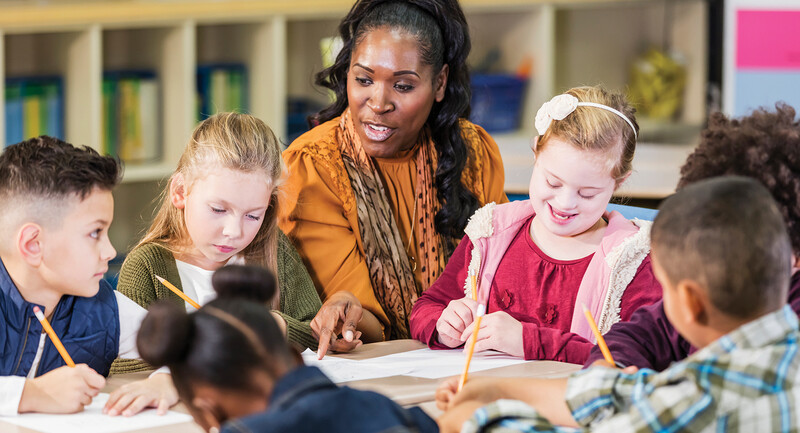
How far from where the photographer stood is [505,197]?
2.35 metres

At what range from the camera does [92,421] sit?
1.34 metres

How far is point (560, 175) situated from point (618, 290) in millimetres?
218

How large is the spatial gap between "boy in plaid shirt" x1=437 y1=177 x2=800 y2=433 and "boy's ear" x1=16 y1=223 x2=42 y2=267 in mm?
712

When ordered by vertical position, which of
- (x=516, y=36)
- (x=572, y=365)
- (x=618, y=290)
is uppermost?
(x=516, y=36)

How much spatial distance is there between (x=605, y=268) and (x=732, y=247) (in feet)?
2.40

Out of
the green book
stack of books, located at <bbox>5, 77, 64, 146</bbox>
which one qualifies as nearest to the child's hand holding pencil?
stack of books, located at <bbox>5, 77, 64, 146</bbox>

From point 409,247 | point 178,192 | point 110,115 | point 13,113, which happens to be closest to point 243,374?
point 178,192

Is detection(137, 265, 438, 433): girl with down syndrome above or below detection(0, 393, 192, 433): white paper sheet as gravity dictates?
above

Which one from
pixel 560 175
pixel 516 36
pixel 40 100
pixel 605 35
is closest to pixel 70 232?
pixel 560 175

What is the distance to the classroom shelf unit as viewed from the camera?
321 cm

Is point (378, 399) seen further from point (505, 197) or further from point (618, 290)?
point (505, 197)

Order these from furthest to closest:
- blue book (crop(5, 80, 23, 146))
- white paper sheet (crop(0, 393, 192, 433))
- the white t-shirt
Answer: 1. blue book (crop(5, 80, 23, 146))
2. the white t-shirt
3. white paper sheet (crop(0, 393, 192, 433))

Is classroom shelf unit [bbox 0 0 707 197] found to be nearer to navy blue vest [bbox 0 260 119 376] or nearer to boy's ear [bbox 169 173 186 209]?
boy's ear [bbox 169 173 186 209]

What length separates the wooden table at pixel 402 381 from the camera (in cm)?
132
